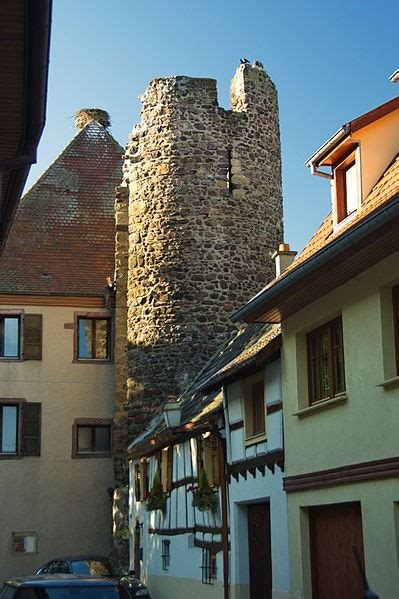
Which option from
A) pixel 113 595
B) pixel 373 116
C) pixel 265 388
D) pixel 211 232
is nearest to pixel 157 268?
pixel 211 232

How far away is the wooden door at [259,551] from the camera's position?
16781 mm

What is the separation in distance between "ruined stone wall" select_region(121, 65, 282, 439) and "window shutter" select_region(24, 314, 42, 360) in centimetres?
349

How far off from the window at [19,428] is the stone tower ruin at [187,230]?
2548 mm

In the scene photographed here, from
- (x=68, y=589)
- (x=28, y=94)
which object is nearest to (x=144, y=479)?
(x=68, y=589)

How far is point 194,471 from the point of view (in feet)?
69.5

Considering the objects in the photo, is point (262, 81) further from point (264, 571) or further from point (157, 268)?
point (264, 571)

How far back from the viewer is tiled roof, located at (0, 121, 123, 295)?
107ft

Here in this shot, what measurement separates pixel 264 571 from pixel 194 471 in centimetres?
444

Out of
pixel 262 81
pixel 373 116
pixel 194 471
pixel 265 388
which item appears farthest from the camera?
pixel 262 81

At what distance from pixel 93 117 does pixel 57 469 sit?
13.0m

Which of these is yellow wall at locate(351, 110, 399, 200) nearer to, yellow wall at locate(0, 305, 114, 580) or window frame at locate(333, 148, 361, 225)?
window frame at locate(333, 148, 361, 225)

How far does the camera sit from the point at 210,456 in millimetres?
19906

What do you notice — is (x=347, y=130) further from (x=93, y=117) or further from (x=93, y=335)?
(x=93, y=117)

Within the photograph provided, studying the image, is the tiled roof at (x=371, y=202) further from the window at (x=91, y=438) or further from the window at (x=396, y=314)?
the window at (x=91, y=438)
